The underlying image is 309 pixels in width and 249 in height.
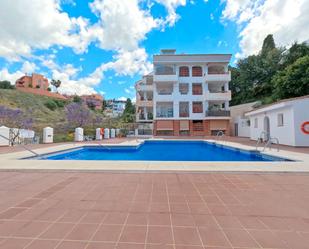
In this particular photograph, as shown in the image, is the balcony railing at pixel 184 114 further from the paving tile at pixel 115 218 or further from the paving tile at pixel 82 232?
the paving tile at pixel 82 232

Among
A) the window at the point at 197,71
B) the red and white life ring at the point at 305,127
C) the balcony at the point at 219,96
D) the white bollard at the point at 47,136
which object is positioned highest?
the window at the point at 197,71

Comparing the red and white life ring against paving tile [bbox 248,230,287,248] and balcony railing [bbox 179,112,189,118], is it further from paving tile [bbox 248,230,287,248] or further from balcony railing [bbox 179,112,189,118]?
balcony railing [bbox 179,112,189,118]

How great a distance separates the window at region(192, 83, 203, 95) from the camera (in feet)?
90.0

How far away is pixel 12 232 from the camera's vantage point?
7.74 ft

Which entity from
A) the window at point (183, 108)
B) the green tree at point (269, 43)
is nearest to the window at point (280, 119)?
the window at point (183, 108)

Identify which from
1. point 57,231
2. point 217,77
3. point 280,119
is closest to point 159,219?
point 57,231

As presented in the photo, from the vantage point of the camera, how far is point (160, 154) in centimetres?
1284

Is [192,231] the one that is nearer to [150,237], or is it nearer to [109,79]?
[150,237]

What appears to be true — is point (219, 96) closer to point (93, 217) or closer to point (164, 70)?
point (164, 70)

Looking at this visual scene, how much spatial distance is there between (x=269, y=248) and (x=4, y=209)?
3.76 meters

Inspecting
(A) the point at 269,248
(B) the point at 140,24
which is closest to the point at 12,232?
(A) the point at 269,248

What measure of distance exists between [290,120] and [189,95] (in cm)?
1602

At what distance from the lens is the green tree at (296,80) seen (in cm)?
2005

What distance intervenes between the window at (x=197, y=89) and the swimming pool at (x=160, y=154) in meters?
11.2
